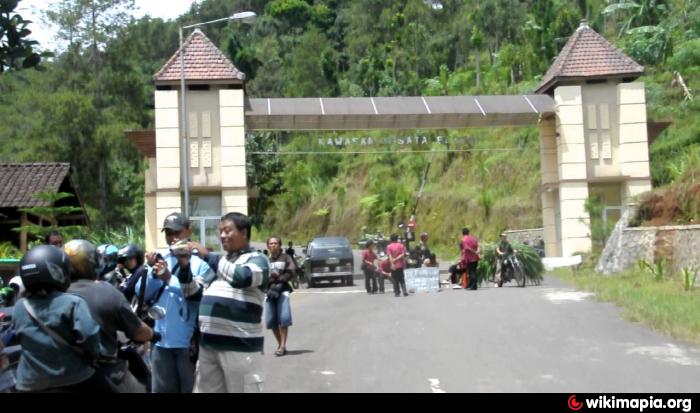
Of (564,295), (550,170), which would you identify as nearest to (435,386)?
(564,295)

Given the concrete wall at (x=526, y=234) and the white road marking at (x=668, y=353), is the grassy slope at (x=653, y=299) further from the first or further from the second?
the concrete wall at (x=526, y=234)

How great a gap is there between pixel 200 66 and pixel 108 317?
25.1 meters

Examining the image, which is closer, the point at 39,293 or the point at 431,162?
the point at 39,293

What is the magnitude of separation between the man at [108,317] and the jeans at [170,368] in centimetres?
122

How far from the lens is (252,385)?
740cm

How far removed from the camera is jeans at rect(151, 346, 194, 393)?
8.05m

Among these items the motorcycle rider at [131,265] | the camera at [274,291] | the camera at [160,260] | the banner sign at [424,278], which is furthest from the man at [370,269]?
the camera at [160,260]

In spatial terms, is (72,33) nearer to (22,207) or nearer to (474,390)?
(22,207)

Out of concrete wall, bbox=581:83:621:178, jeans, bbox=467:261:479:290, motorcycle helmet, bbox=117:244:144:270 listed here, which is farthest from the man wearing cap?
concrete wall, bbox=581:83:621:178

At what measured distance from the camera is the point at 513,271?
25.5 meters

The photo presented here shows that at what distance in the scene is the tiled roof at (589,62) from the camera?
32031 millimetres

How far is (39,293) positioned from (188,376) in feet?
8.24

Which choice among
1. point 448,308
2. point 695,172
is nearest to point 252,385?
point 448,308

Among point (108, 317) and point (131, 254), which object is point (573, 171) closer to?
point (131, 254)
